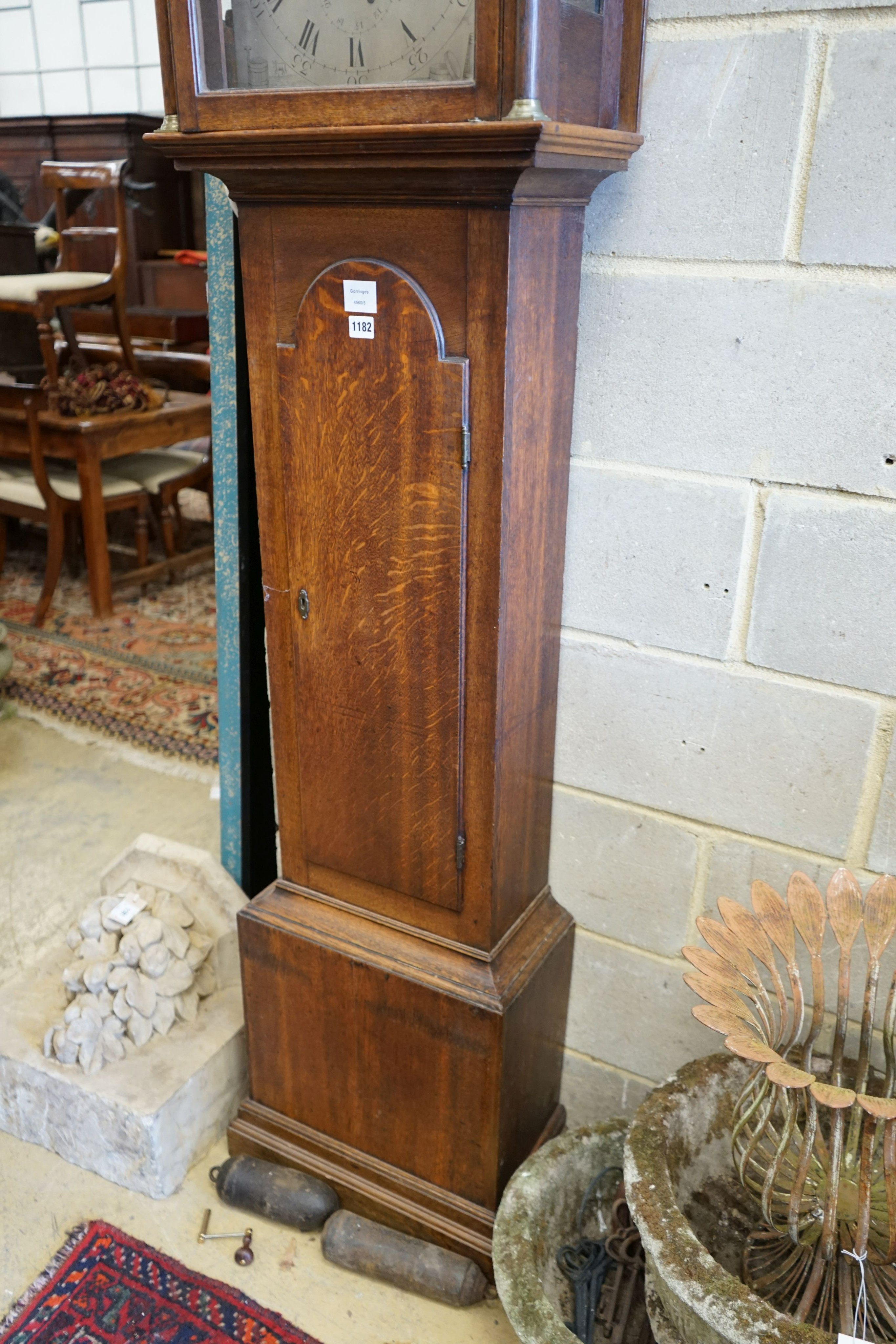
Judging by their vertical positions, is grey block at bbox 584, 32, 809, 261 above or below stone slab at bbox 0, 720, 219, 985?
above

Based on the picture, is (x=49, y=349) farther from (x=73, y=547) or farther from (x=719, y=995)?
(x=719, y=995)

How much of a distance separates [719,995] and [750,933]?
92 mm

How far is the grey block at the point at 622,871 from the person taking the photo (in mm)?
1464

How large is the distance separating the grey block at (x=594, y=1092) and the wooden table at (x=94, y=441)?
254cm

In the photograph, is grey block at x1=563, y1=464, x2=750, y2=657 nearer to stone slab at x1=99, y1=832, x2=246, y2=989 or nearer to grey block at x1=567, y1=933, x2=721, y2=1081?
grey block at x1=567, y1=933, x2=721, y2=1081

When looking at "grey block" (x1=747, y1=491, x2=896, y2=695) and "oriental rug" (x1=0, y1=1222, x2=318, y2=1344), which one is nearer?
"grey block" (x1=747, y1=491, x2=896, y2=695)

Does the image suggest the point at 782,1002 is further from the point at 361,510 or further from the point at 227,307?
the point at 227,307

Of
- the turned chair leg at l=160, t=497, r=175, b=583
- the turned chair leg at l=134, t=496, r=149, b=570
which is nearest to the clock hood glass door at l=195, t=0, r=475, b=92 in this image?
the turned chair leg at l=134, t=496, r=149, b=570

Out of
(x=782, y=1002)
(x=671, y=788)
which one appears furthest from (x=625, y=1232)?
(x=671, y=788)

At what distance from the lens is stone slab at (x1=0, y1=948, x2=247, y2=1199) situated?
1.63 meters

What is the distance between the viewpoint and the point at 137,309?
5.43 metres

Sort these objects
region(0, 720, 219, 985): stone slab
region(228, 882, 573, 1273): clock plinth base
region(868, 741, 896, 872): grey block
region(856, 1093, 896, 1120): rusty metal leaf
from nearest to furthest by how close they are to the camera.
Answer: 1. region(856, 1093, 896, 1120): rusty metal leaf
2. region(868, 741, 896, 872): grey block
3. region(228, 882, 573, 1273): clock plinth base
4. region(0, 720, 219, 985): stone slab

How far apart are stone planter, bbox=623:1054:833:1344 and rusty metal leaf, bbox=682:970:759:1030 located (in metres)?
0.23

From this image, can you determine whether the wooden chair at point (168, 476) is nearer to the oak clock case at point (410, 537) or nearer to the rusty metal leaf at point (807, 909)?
the oak clock case at point (410, 537)
